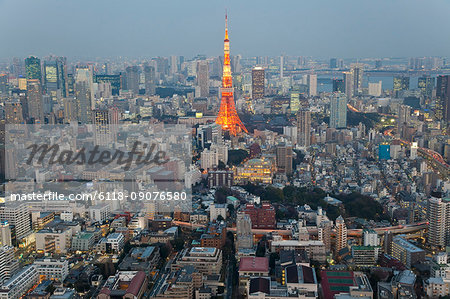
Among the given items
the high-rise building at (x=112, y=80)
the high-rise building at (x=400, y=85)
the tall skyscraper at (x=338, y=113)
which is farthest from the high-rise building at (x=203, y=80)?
the high-rise building at (x=400, y=85)

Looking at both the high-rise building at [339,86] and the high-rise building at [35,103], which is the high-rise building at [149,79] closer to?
the high-rise building at [35,103]

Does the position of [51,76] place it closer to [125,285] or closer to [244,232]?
[244,232]

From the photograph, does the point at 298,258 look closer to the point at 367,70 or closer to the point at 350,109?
the point at 350,109

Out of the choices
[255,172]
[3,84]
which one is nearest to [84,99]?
[3,84]

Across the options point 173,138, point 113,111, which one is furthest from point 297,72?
point 173,138

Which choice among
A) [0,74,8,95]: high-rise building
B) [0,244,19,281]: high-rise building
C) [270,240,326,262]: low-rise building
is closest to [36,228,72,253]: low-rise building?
[0,244,19,281]: high-rise building
